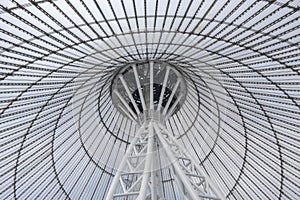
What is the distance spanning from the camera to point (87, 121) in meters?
30.3

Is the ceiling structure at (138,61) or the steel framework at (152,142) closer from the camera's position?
the ceiling structure at (138,61)

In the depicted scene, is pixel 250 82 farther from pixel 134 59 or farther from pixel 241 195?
pixel 241 195

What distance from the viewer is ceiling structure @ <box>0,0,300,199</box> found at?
753 inches

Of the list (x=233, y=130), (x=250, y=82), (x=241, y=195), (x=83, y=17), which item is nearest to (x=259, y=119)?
(x=233, y=130)

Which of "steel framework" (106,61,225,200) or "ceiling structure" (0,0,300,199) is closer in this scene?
"ceiling structure" (0,0,300,199)

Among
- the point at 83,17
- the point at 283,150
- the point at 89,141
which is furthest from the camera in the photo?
the point at 89,141

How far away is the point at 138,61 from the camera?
92.4 feet

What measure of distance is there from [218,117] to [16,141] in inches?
626

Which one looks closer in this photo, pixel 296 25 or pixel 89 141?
pixel 296 25

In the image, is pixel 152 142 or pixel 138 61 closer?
pixel 152 142

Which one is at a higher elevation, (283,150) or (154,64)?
(154,64)

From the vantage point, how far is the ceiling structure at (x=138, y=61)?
Answer: 19125mm

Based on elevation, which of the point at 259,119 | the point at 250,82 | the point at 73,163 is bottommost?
the point at 73,163

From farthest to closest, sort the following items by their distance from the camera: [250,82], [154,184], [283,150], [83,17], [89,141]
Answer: [89,141] → [283,150] → [250,82] → [154,184] → [83,17]
